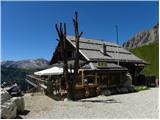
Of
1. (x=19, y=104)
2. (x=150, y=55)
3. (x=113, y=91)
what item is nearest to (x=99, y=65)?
(x=113, y=91)

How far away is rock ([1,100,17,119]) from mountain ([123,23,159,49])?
147922 millimetres

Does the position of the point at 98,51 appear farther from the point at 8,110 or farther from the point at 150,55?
the point at 150,55

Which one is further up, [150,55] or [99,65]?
[150,55]

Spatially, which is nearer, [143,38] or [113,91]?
[113,91]

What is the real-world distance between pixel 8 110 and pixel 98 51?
67.3ft

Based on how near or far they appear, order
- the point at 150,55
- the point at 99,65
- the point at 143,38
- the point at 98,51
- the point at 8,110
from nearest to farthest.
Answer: the point at 8,110, the point at 99,65, the point at 98,51, the point at 150,55, the point at 143,38

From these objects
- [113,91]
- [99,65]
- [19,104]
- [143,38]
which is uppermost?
[143,38]

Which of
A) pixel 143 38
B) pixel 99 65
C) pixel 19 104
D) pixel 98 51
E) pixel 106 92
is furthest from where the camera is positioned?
pixel 143 38

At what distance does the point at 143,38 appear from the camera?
173 meters

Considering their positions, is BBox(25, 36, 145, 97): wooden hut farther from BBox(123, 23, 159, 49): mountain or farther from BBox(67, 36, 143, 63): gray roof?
BBox(123, 23, 159, 49): mountain

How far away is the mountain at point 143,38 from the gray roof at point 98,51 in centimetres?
12381

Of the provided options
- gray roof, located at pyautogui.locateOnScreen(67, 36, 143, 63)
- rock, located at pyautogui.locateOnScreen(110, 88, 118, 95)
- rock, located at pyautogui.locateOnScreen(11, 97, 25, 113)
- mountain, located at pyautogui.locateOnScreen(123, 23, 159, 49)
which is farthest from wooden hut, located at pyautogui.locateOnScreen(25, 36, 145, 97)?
mountain, located at pyautogui.locateOnScreen(123, 23, 159, 49)

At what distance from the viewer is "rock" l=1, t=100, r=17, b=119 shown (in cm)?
1249

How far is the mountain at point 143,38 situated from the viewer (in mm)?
158300
